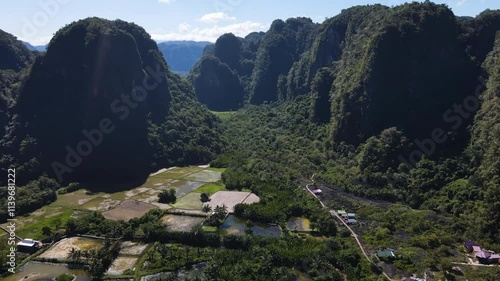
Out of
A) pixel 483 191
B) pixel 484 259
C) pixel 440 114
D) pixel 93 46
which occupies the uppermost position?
pixel 93 46

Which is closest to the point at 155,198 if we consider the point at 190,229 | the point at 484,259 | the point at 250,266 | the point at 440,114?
the point at 190,229

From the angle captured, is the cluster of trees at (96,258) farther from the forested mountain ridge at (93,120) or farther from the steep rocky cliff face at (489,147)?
the steep rocky cliff face at (489,147)

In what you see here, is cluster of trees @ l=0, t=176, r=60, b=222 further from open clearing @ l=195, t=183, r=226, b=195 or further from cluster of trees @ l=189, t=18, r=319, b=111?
cluster of trees @ l=189, t=18, r=319, b=111

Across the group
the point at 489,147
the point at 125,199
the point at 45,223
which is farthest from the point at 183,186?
the point at 489,147

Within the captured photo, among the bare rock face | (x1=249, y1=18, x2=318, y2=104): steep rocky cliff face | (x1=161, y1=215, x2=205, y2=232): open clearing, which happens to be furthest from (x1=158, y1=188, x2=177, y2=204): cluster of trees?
(x1=249, y1=18, x2=318, y2=104): steep rocky cliff face

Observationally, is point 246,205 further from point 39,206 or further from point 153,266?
point 39,206

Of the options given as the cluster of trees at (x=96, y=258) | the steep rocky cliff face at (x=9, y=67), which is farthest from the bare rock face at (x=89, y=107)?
the cluster of trees at (x=96, y=258)

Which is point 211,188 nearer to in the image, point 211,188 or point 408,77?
point 211,188
